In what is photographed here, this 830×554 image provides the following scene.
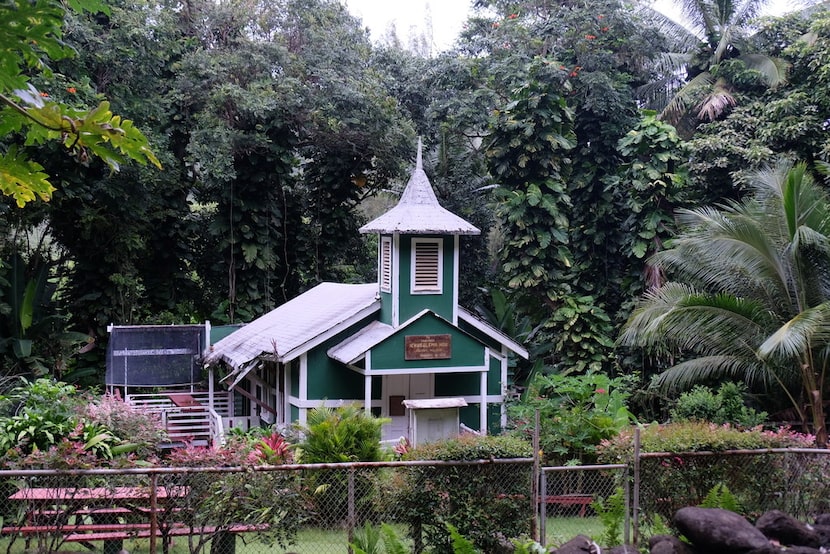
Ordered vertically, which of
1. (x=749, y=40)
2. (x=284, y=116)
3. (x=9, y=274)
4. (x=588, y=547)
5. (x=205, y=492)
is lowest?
(x=588, y=547)

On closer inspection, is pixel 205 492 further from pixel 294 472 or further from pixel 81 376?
pixel 81 376

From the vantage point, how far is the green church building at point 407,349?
587 inches

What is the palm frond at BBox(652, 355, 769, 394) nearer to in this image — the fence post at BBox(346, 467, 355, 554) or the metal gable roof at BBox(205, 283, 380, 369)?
the metal gable roof at BBox(205, 283, 380, 369)

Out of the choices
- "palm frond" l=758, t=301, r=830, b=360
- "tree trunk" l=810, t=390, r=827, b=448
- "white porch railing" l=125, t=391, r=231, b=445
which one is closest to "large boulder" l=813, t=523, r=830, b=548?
"palm frond" l=758, t=301, r=830, b=360

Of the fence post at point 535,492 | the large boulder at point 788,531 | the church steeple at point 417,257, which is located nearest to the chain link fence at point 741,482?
the large boulder at point 788,531

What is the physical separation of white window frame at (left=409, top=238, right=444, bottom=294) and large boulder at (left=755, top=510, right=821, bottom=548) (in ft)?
28.1

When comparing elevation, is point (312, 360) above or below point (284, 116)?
below

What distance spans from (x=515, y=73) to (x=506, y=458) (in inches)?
605

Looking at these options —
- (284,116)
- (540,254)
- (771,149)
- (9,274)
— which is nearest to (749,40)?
(771,149)

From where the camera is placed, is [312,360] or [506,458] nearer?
[506,458]

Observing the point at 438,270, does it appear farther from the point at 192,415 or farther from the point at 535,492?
the point at 535,492

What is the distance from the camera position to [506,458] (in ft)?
27.5

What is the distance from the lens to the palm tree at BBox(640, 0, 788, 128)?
2153 centimetres

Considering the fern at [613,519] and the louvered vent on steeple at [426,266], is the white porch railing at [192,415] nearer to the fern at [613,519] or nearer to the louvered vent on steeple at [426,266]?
the louvered vent on steeple at [426,266]
